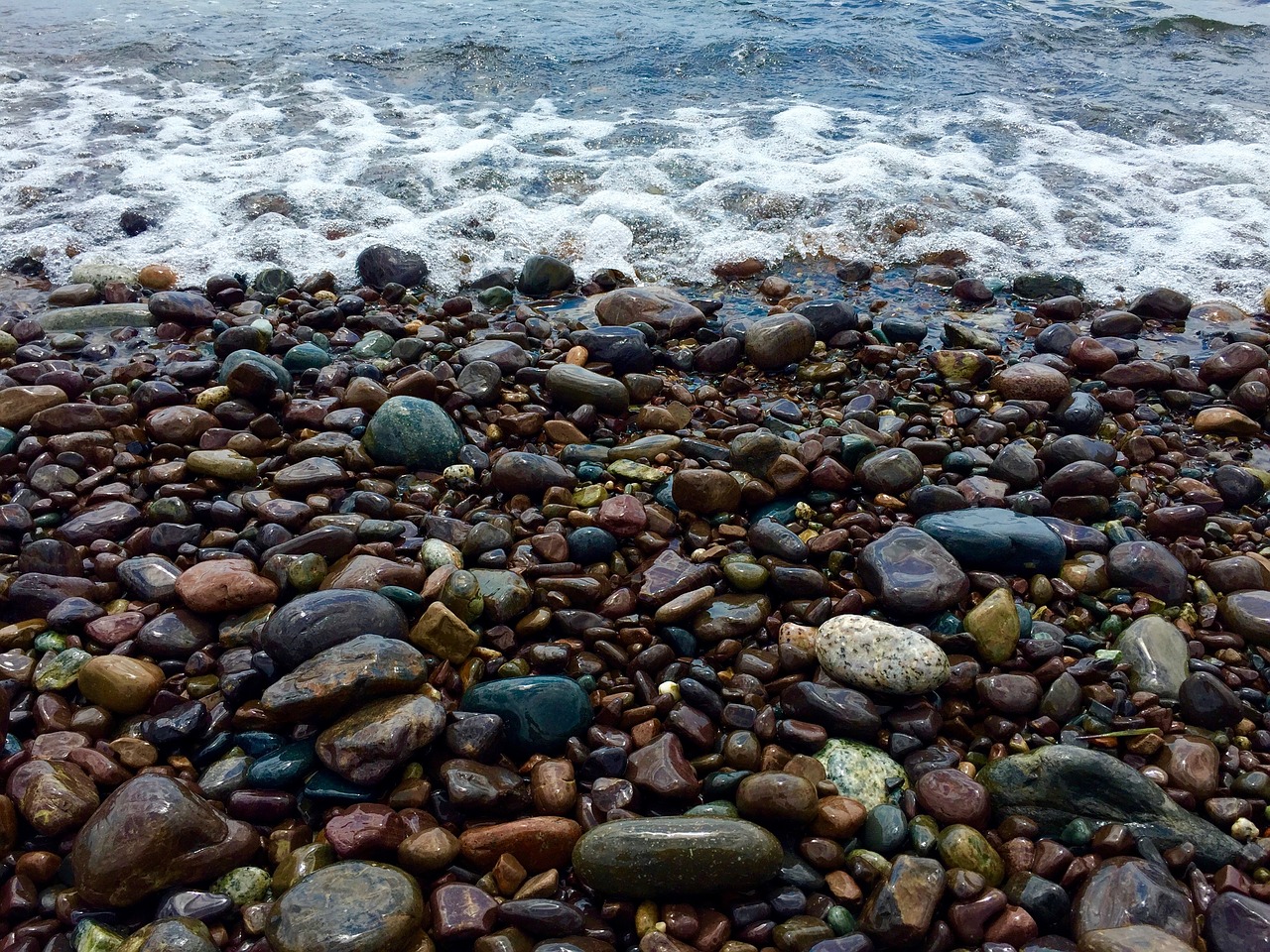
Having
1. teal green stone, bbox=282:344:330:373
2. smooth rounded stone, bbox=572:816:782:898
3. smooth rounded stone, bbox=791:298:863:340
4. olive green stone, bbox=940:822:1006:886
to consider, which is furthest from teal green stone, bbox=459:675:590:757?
smooth rounded stone, bbox=791:298:863:340

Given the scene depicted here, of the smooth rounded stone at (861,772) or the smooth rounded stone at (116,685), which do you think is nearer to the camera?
the smooth rounded stone at (861,772)

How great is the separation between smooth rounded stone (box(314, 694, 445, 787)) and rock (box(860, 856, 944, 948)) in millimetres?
1340

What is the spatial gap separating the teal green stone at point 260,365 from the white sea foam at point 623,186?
1.60 metres

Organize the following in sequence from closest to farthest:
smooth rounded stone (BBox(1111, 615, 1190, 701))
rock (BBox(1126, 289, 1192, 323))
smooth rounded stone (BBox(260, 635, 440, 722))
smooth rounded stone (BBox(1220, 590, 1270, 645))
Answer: smooth rounded stone (BBox(260, 635, 440, 722)), smooth rounded stone (BBox(1111, 615, 1190, 701)), smooth rounded stone (BBox(1220, 590, 1270, 645)), rock (BBox(1126, 289, 1192, 323))

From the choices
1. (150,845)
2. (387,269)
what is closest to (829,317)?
(387,269)

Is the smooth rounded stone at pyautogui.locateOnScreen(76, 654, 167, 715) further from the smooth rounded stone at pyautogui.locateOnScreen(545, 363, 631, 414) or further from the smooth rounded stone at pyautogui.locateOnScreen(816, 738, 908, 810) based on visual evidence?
the smooth rounded stone at pyautogui.locateOnScreen(545, 363, 631, 414)

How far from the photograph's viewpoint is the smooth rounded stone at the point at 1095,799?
2271mm

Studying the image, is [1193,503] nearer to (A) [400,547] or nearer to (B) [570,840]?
(B) [570,840]

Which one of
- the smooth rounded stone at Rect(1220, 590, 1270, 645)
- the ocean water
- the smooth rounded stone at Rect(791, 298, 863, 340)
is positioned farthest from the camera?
the ocean water

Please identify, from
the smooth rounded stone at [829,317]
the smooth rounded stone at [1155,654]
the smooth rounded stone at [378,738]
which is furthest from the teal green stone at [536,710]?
the smooth rounded stone at [829,317]

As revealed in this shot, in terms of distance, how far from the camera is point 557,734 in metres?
2.54

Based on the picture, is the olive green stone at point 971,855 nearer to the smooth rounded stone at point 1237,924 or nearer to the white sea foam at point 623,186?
the smooth rounded stone at point 1237,924

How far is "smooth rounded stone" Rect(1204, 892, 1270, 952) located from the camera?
6.46ft

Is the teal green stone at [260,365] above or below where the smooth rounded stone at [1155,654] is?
above
